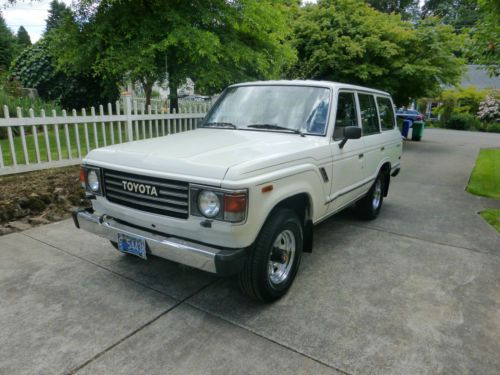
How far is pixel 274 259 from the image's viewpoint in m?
3.39

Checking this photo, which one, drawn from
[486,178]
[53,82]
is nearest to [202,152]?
[486,178]

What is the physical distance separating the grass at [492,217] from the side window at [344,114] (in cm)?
301

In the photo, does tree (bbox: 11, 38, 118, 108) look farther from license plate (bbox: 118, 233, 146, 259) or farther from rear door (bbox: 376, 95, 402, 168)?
license plate (bbox: 118, 233, 146, 259)

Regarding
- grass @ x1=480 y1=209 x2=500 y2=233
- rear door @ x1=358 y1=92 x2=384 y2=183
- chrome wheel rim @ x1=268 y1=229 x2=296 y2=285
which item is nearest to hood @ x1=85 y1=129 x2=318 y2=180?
chrome wheel rim @ x1=268 y1=229 x2=296 y2=285

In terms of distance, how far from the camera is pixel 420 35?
13859 millimetres

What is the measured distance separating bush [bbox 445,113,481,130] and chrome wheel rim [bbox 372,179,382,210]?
30.3m

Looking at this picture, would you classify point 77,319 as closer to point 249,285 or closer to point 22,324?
point 22,324

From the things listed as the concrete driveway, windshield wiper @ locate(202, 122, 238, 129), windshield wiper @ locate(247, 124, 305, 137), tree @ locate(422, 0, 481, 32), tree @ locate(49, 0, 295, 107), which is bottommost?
the concrete driveway

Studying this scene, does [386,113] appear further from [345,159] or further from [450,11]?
[450,11]

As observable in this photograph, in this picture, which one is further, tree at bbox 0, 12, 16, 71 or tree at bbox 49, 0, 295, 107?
tree at bbox 0, 12, 16, 71

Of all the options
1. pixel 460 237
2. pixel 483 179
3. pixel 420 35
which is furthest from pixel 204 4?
pixel 420 35

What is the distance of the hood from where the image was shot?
2830 millimetres

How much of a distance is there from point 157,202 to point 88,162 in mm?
960

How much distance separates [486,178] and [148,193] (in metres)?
9.69
